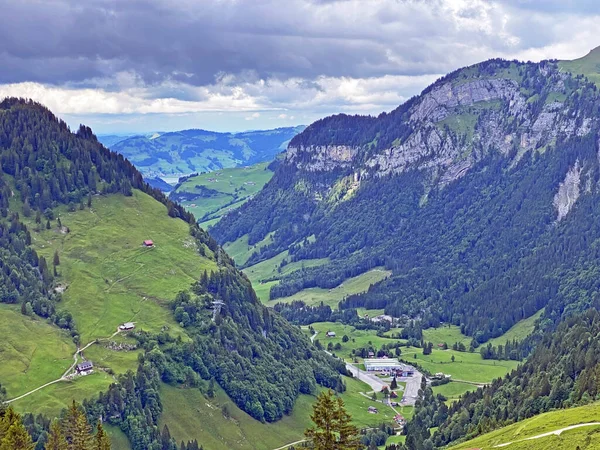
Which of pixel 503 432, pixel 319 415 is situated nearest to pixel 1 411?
pixel 319 415

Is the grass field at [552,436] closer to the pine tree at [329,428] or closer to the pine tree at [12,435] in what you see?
the pine tree at [329,428]

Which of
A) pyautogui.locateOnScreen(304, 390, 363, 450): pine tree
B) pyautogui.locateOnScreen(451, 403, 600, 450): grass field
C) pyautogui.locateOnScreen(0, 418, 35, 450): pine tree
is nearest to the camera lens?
pyautogui.locateOnScreen(304, 390, 363, 450): pine tree

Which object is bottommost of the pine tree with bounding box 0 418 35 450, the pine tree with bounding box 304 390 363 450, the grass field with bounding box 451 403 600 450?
the grass field with bounding box 451 403 600 450

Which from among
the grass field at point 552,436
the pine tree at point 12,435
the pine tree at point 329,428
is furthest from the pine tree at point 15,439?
the grass field at point 552,436

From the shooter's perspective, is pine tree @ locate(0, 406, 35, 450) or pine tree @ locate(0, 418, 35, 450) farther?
pine tree @ locate(0, 406, 35, 450)

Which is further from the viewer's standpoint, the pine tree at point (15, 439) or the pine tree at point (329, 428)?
the pine tree at point (15, 439)

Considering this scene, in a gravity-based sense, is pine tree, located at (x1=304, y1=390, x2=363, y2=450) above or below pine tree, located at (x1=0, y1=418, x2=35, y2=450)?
above

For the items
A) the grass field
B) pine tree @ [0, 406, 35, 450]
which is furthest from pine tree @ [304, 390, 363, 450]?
the grass field

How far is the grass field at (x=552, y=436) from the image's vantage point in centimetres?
13912

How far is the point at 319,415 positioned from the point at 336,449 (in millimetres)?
4218

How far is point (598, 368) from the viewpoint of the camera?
199 meters

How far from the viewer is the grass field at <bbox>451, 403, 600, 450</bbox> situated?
13912 cm

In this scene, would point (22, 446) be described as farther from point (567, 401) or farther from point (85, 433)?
point (567, 401)

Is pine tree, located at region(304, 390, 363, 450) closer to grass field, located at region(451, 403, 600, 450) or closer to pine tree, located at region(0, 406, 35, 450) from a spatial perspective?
pine tree, located at region(0, 406, 35, 450)
